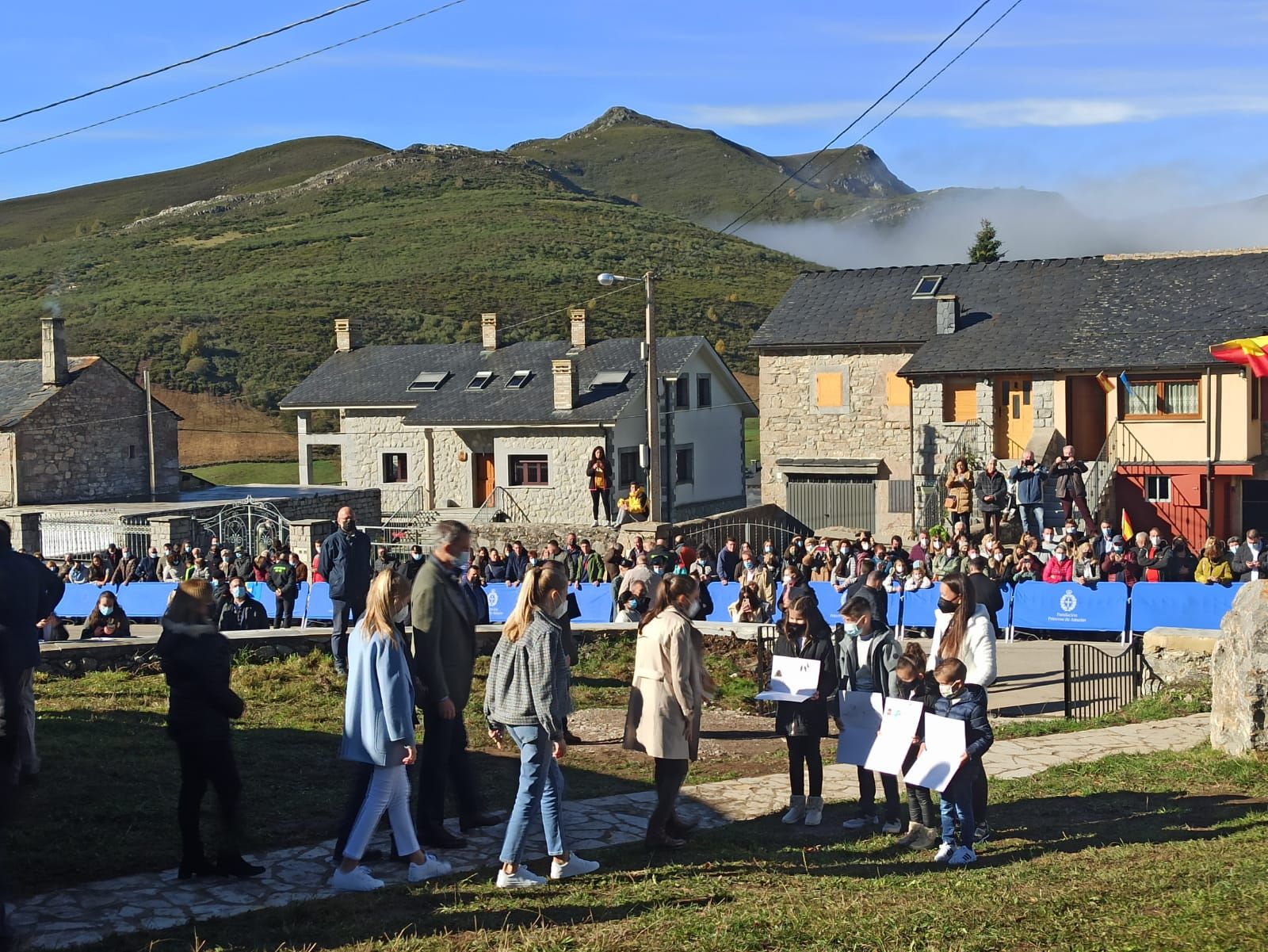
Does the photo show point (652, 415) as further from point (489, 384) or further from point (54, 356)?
point (54, 356)

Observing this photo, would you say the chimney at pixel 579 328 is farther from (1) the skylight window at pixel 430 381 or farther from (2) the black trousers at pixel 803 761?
(2) the black trousers at pixel 803 761

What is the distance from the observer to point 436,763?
8.16 metres

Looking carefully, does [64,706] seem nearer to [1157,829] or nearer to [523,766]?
[523,766]

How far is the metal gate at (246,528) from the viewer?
2788cm

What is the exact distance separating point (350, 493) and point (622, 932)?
31.3 m

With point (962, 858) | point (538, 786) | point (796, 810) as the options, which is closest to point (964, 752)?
point (962, 858)

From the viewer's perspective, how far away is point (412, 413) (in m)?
41.5

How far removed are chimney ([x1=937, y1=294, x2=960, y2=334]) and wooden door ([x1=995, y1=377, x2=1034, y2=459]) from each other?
244 centimetres

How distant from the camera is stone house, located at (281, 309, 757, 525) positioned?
39.2m

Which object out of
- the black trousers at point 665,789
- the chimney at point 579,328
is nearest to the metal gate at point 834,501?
the chimney at point 579,328

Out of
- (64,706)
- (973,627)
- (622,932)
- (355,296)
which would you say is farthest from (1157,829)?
(355,296)

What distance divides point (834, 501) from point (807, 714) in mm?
Result: 24890

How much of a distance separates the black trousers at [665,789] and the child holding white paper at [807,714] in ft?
3.34

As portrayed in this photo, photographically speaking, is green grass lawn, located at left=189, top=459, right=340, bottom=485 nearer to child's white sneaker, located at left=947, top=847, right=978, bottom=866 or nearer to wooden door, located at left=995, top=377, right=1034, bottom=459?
wooden door, located at left=995, top=377, right=1034, bottom=459
